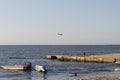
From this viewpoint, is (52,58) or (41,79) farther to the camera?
(52,58)

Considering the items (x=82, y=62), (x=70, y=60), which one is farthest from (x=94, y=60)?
(x=70, y=60)

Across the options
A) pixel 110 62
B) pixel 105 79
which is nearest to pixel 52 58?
pixel 110 62

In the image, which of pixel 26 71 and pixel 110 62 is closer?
pixel 26 71

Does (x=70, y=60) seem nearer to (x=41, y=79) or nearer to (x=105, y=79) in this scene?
(x=41, y=79)

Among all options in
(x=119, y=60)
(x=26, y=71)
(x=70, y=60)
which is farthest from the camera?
(x=70, y=60)

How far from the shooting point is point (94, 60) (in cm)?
8200

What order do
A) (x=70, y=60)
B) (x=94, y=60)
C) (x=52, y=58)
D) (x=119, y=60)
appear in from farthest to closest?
(x=52, y=58), (x=70, y=60), (x=94, y=60), (x=119, y=60)

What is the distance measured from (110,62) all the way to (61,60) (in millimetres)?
19854

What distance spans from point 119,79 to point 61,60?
2157 inches

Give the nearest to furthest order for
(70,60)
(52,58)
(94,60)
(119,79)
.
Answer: (119,79) → (94,60) → (70,60) → (52,58)

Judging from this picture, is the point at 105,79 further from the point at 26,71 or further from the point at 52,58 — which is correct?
the point at 52,58

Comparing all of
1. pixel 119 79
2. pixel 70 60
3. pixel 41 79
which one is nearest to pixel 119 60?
pixel 70 60

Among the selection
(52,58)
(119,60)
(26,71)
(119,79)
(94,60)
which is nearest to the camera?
(119,79)

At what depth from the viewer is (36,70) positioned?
61.4 metres
